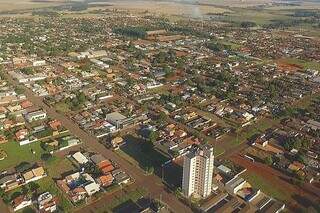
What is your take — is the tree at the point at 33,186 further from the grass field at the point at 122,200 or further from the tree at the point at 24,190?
the grass field at the point at 122,200

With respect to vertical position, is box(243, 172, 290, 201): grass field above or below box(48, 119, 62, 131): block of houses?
below

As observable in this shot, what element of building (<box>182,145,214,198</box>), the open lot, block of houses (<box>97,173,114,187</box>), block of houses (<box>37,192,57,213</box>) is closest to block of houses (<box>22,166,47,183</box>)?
block of houses (<box>37,192,57,213</box>)

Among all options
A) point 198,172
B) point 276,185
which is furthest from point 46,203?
point 276,185

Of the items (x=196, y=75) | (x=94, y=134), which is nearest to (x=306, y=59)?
(x=196, y=75)

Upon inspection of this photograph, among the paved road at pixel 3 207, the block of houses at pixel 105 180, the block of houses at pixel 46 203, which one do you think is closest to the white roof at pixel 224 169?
the block of houses at pixel 105 180

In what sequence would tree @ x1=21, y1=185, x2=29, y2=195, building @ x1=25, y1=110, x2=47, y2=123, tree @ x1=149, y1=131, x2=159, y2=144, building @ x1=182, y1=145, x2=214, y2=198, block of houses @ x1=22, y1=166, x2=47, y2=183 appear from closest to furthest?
building @ x1=182, y1=145, x2=214, y2=198 < tree @ x1=21, y1=185, x2=29, y2=195 < block of houses @ x1=22, y1=166, x2=47, y2=183 < tree @ x1=149, y1=131, x2=159, y2=144 < building @ x1=25, y1=110, x2=47, y2=123

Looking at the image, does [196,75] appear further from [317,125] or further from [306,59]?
[306,59]

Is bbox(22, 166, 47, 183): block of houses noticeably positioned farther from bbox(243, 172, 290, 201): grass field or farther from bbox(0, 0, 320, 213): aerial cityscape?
bbox(243, 172, 290, 201): grass field

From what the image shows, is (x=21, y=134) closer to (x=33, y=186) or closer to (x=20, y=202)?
(x=33, y=186)
